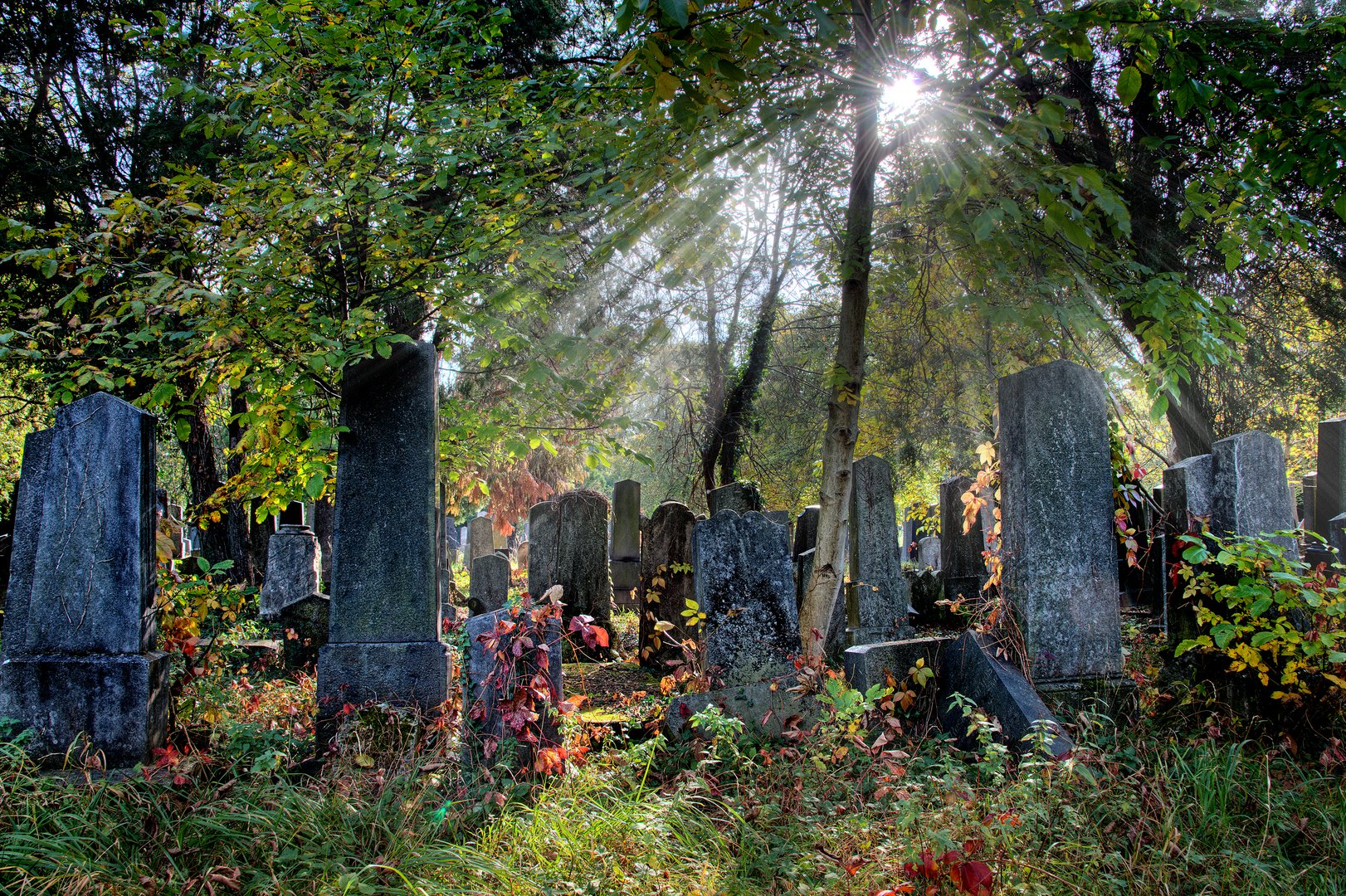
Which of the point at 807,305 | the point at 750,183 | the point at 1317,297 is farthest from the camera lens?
the point at 807,305

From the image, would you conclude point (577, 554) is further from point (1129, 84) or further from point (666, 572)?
point (1129, 84)

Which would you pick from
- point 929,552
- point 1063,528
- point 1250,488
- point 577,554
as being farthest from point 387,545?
point 929,552

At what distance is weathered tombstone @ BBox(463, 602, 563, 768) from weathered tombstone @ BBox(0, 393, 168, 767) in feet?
5.27

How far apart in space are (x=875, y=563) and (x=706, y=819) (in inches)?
147

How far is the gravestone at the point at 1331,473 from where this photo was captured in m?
8.20

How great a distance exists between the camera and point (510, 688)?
11.8 feet

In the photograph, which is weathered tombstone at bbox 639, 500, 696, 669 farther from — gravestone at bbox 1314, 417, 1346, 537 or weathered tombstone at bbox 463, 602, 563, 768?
gravestone at bbox 1314, 417, 1346, 537

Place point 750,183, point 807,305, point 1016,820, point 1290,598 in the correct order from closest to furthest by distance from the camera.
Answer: point 1016,820
point 1290,598
point 750,183
point 807,305

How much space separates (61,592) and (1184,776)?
5.21 m

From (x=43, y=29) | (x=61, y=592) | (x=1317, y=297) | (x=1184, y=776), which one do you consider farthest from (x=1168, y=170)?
(x=43, y=29)

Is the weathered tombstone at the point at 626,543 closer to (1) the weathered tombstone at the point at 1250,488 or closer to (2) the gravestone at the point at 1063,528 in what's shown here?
(2) the gravestone at the point at 1063,528

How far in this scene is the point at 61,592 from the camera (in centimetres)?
384

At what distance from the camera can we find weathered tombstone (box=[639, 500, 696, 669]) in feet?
24.7

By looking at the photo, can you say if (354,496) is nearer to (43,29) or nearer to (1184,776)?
(1184,776)
